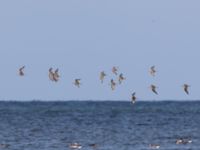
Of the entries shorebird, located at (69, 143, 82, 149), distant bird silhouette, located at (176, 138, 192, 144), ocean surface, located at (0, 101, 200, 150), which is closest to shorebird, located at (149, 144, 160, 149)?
ocean surface, located at (0, 101, 200, 150)

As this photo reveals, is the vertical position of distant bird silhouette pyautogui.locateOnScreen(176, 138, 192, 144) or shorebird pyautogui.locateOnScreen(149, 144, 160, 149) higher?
distant bird silhouette pyautogui.locateOnScreen(176, 138, 192, 144)

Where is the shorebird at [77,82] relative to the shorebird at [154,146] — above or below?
above

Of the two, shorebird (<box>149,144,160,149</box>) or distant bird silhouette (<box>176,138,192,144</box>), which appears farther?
distant bird silhouette (<box>176,138,192,144</box>)

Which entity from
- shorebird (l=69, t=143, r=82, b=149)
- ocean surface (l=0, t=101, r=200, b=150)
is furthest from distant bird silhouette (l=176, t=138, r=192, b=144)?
shorebird (l=69, t=143, r=82, b=149)

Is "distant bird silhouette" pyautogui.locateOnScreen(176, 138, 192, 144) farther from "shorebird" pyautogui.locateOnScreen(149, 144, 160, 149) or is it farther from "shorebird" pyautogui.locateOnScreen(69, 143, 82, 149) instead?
"shorebird" pyautogui.locateOnScreen(69, 143, 82, 149)

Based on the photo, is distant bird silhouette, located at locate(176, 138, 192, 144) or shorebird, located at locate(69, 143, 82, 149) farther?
distant bird silhouette, located at locate(176, 138, 192, 144)

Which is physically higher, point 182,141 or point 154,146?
point 182,141

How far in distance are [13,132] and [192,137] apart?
1209 cm

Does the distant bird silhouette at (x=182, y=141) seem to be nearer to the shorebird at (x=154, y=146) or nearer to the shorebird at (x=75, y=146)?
the shorebird at (x=154, y=146)

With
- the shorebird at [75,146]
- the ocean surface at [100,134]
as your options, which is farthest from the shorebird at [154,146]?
the shorebird at [75,146]

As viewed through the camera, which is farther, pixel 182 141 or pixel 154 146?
pixel 182 141

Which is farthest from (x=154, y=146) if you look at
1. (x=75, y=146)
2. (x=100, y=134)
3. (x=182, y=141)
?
(x=100, y=134)

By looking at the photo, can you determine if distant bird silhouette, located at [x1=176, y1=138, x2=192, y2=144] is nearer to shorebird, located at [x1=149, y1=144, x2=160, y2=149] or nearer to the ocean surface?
the ocean surface

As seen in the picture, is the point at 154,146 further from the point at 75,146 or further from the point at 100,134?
the point at 100,134
